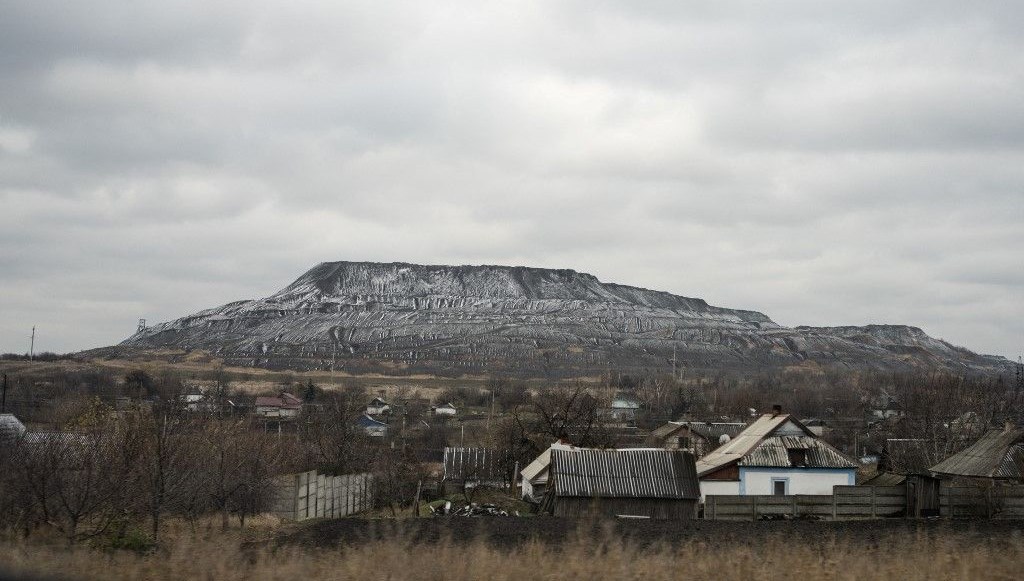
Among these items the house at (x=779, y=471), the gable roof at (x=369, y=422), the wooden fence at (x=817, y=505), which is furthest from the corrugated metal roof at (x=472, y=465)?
the gable roof at (x=369, y=422)

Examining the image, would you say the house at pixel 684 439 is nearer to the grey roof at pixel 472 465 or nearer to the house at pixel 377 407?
the grey roof at pixel 472 465

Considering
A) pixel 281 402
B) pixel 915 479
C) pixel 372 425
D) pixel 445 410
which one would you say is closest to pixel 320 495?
pixel 915 479

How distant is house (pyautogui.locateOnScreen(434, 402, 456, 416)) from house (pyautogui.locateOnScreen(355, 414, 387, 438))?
7853 millimetres

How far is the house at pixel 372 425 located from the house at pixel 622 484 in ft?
140

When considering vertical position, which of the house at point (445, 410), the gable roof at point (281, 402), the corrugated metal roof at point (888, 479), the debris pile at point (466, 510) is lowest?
the debris pile at point (466, 510)

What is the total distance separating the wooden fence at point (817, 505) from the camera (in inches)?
1126

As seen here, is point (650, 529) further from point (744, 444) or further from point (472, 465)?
point (472, 465)

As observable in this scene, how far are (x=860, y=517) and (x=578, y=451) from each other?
9.13 m

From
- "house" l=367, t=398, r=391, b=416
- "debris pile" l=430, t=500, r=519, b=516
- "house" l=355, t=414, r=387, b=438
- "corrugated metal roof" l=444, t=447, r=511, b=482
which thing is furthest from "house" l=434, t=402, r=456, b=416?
"debris pile" l=430, t=500, r=519, b=516

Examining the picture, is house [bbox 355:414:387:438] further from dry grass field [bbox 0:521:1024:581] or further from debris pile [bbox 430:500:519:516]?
dry grass field [bbox 0:521:1024:581]

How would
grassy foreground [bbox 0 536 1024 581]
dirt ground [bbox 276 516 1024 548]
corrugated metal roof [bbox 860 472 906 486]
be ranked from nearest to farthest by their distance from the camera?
grassy foreground [bbox 0 536 1024 581] < dirt ground [bbox 276 516 1024 548] < corrugated metal roof [bbox 860 472 906 486]

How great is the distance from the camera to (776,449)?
122 ft

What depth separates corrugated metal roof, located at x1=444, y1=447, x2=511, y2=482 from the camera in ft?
154

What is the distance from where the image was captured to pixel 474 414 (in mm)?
93125
